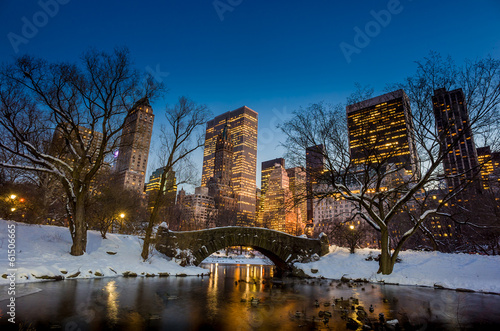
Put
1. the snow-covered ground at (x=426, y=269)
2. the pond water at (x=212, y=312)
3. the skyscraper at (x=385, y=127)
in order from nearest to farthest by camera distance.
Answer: the pond water at (x=212, y=312) < the snow-covered ground at (x=426, y=269) < the skyscraper at (x=385, y=127)

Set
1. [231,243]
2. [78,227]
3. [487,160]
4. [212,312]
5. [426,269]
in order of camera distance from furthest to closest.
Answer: [231,243]
[426,269]
[78,227]
[487,160]
[212,312]

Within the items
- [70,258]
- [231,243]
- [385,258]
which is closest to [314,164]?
[385,258]

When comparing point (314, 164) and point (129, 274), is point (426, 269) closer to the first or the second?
point (314, 164)

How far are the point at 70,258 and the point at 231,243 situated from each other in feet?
38.1

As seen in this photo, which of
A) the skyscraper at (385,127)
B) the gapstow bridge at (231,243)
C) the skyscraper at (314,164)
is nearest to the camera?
the skyscraper at (385,127)

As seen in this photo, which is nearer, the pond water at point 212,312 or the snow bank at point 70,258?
the pond water at point 212,312

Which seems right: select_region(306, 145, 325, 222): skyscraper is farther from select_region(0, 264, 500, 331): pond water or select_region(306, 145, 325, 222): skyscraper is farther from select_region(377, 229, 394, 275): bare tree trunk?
select_region(0, 264, 500, 331): pond water

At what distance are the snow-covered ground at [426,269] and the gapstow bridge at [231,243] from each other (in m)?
1.23

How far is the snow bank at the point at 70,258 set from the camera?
13.4m

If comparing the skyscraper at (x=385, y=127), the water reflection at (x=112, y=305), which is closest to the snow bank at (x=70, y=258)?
the water reflection at (x=112, y=305)

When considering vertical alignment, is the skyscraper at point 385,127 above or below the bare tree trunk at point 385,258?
above

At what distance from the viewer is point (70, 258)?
1608cm

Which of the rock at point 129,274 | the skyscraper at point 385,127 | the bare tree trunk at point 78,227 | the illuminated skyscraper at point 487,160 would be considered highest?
the skyscraper at point 385,127

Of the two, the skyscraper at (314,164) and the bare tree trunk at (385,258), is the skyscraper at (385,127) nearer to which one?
the skyscraper at (314,164)
